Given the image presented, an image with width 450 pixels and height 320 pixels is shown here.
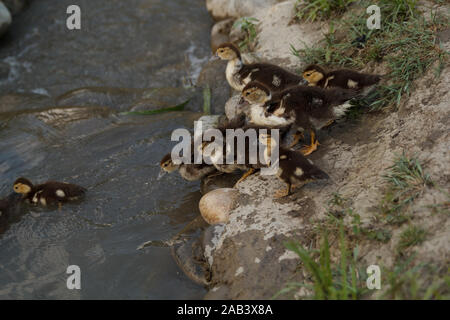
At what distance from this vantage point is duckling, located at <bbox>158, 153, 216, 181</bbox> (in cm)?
488

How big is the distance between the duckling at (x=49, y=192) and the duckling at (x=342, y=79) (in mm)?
2818

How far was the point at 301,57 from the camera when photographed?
5.79 meters

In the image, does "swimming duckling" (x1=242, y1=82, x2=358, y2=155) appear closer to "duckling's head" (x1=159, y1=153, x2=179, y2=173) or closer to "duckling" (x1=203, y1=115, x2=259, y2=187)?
"duckling" (x1=203, y1=115, x2=259, y2=187)

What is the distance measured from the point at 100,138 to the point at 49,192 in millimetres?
1362

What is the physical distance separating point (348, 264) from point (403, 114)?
179 centimetres

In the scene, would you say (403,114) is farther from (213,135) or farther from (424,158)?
(213,135)

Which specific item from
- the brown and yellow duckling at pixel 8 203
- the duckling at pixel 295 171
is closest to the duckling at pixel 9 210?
the brown and yellow duckling at pixel 8 203

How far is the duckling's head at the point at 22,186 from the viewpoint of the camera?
5.01m

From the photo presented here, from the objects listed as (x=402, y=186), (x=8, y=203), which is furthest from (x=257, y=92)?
(x=8, y=203)

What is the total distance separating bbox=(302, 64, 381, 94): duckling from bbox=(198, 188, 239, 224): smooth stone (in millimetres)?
1548

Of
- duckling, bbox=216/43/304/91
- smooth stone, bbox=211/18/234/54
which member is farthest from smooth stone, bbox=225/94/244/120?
smooth stone, bbox=211/18/234/54

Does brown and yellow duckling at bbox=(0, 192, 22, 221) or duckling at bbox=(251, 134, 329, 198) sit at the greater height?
duckling at bbox=(251, 134, 329, 198)

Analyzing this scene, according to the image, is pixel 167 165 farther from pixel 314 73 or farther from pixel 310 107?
pixel 314 73
